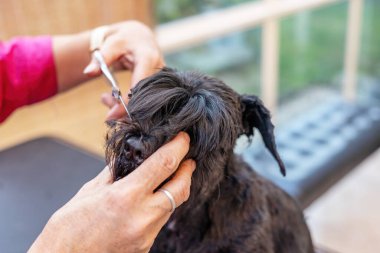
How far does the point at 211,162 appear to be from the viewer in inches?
38.3

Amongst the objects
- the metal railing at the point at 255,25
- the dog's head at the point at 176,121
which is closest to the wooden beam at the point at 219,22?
the metal railing at the point at 255,25

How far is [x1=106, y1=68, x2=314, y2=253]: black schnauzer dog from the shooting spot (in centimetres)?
85

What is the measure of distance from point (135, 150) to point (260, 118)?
1.36 ft

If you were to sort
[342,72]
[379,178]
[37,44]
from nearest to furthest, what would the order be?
[37,44] < [379,178] < [342,72]

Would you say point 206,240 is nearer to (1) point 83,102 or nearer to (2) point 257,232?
(2) point 257,232

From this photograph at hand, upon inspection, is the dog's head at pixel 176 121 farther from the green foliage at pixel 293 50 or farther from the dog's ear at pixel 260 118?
the green foliage at pixel 293 50

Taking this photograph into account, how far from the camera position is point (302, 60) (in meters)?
3.99

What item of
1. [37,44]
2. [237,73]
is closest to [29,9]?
[37,44]

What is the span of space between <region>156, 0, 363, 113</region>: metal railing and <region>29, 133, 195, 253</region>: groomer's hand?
1.93 metres

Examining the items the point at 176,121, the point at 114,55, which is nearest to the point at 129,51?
the point at 114,55

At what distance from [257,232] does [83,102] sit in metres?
1.44

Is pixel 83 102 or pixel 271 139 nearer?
pixel 271 139

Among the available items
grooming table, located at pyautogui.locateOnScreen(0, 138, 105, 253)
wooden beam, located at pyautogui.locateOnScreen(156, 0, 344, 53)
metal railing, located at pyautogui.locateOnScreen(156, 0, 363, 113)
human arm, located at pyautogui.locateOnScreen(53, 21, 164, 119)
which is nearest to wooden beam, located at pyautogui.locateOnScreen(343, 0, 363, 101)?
metal railing, located at pyautogui.locateOnScreen(156, 0, 363, 113)

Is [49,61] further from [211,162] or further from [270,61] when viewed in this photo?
[270,61]
